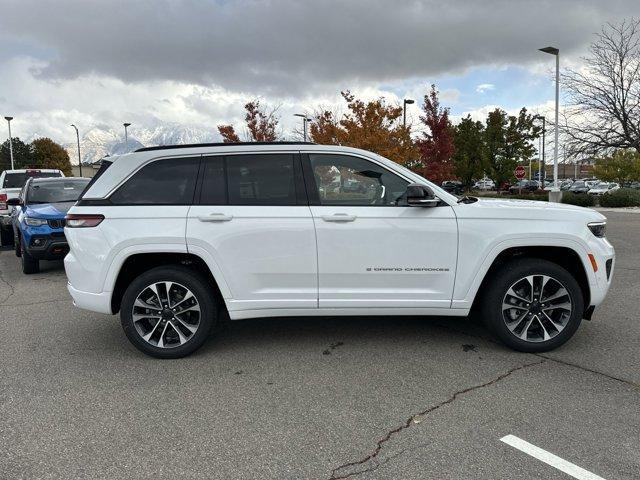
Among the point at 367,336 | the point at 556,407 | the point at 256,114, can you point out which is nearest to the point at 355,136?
the point at 256,114

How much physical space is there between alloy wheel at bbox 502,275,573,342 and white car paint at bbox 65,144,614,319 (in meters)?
0.28

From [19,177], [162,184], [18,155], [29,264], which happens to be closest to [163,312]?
[162,184]

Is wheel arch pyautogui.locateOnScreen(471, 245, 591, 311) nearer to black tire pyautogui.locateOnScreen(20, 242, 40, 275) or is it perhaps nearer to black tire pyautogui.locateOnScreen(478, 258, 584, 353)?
black tire pyautogui.locateOnScreen(478, 258, 584, 353)

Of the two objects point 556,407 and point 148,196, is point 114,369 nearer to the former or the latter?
point 148,196

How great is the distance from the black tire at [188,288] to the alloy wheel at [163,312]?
0.09 ft

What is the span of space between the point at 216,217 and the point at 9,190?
11.8 m

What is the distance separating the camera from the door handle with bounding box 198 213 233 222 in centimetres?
419

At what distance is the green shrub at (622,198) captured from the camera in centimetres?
2444

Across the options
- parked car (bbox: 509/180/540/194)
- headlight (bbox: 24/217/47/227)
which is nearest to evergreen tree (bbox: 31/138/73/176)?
parked car (bbox: 509/180/540/194)

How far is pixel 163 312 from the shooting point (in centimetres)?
433

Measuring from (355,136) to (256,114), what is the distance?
811 cm

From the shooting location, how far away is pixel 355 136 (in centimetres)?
1986

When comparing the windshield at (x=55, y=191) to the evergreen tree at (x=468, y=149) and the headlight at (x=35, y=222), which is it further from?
the evergreen tree at (x=468, y=149)

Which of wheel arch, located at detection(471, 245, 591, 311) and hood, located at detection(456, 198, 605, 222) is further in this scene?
wheel arch, located at detection(471, 245, 591, 311)
